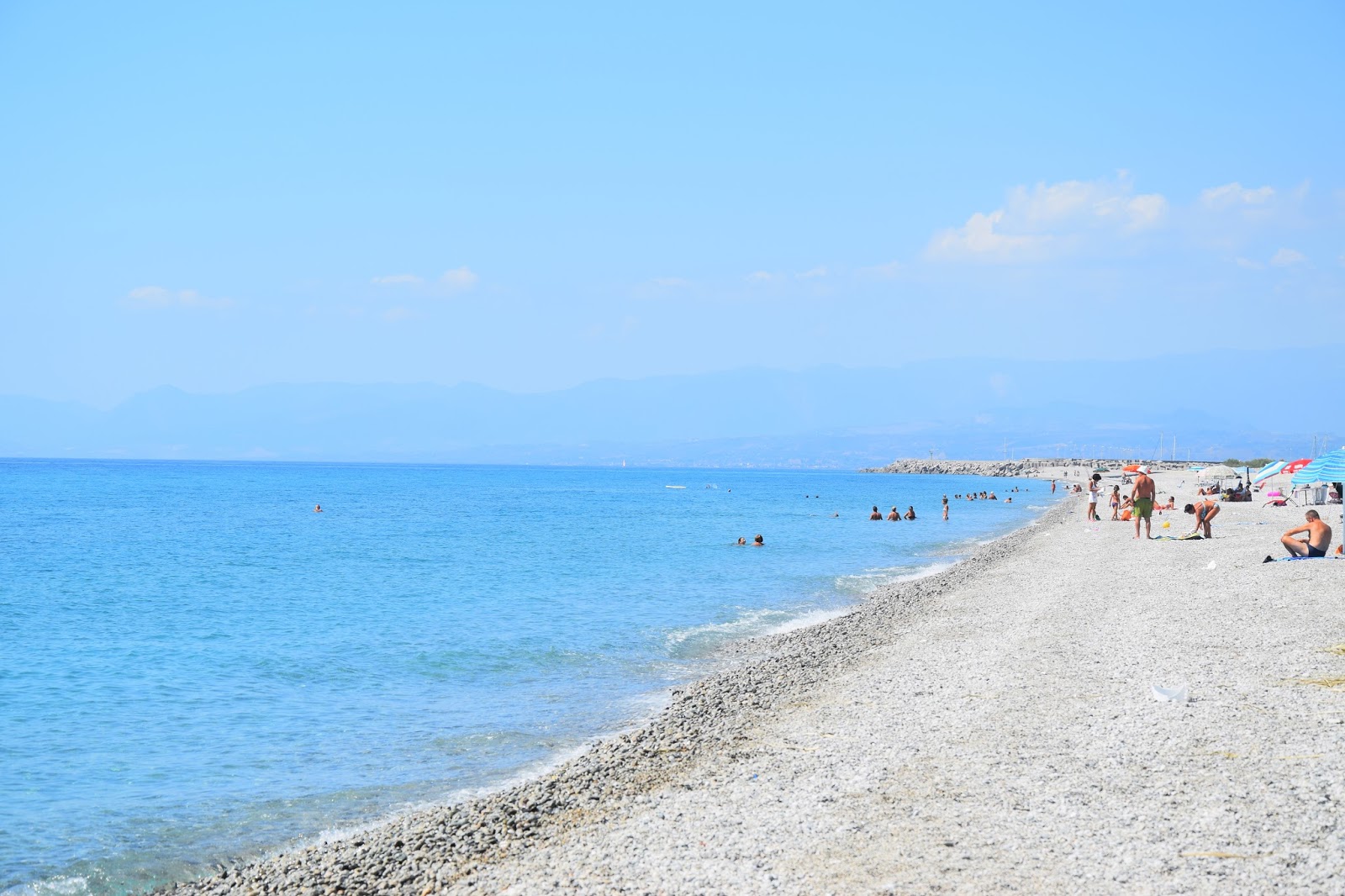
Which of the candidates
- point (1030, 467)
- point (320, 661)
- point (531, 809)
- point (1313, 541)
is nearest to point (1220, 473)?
point (1313, 541)

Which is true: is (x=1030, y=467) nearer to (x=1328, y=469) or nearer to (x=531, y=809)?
(x=1328, y=469)

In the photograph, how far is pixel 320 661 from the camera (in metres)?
17.2

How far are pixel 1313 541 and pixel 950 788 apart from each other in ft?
58.8

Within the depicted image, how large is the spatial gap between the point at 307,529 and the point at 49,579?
20.9 metres

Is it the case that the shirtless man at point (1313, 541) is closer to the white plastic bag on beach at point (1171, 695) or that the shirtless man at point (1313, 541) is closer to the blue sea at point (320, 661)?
the blue sea at point (320, 661)

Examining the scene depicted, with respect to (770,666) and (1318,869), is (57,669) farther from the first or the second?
(1318,869)

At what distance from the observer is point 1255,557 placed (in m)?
23.7

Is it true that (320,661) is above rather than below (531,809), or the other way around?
below

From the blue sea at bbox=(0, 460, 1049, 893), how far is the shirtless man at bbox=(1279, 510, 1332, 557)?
9189 mm

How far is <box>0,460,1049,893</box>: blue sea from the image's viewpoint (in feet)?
32.0

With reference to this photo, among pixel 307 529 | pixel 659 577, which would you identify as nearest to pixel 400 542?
pixel 307 529

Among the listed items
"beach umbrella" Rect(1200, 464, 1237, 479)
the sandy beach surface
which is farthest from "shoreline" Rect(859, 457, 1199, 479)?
the sandy beach surface

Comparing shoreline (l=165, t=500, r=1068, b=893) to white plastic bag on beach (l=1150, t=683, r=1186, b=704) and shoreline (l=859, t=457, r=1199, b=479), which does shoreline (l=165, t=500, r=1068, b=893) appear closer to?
white plastic bag on beach (l=1150, t=683, r=1186, b=704)

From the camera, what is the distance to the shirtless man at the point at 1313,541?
21.7 metres
